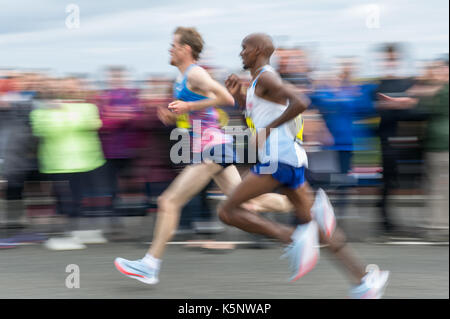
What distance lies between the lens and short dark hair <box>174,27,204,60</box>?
17.7ft

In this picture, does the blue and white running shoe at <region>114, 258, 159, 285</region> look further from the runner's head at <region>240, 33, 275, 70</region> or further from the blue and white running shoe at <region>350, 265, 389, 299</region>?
the runner's head at <region>240, 33, 275, 70</region>

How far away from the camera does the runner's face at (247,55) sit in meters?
4.63

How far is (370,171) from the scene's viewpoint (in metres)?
7.70

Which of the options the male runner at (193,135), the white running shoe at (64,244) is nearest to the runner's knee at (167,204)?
the male runner at (193,135)

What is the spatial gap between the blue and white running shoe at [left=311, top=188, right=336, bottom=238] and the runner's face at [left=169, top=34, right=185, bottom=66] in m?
1.47

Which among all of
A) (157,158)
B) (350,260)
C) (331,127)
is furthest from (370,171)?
(350,260)

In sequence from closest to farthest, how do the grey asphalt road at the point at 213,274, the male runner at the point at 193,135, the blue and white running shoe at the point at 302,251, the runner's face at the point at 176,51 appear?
1. the blue and white running shoe at the point at 302,251
2. the grey asphalt road at the point at 213,274
3. the male runner at the point at 193,135
4. the runner's face at the point at 176,51

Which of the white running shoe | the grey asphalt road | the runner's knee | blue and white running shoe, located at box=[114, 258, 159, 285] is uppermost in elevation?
the runner's knee

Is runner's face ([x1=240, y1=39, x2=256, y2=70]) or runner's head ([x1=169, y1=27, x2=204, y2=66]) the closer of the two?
runner's face ([x1=240, y1=39, x2=256, y2=70])

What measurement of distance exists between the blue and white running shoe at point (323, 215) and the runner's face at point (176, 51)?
A: 147 cm

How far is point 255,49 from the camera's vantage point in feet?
15.2

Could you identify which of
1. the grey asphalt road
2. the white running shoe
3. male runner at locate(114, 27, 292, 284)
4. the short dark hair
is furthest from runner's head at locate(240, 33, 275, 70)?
the white running shoe

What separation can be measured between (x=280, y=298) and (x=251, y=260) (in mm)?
1245

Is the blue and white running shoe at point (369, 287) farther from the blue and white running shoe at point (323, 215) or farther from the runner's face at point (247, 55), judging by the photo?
the runner's face at point (247, 55)
